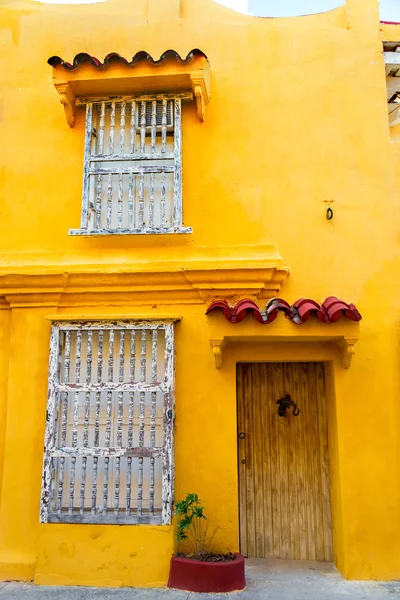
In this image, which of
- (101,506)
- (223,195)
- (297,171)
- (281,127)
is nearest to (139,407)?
(101,506)

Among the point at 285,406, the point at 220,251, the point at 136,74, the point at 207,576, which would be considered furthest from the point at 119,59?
the point at 207,576

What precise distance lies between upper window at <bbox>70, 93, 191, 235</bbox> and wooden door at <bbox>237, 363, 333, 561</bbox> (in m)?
2.16

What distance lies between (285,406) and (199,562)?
1.94m

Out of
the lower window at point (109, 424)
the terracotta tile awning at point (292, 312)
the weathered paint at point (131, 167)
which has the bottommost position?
the lower window at point (109, 424)

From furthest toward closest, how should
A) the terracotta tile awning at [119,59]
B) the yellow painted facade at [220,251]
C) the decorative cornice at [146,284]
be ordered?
the terracotta tile awning at [119,59], the decorative cornice at [146,284], the yellow painted facade at [220,251]

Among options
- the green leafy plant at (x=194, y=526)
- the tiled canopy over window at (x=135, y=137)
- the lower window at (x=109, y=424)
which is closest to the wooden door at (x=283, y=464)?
the green leafy plant at (x=194, y=526)

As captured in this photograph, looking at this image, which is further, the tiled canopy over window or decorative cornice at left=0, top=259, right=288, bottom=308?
the tiled canopy over window

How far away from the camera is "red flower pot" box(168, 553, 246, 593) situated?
4836mm

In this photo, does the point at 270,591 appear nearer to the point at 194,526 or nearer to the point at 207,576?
the point at 207,576

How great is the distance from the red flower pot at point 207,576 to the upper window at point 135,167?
11.3 feet

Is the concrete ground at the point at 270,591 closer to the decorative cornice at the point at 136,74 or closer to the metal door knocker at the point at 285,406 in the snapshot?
the metal door knocker at the point at 285,406

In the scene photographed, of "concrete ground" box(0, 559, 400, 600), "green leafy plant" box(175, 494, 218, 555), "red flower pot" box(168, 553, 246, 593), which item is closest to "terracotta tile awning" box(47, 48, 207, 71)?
"green leafy plant" box(175, 494, 218, 555)

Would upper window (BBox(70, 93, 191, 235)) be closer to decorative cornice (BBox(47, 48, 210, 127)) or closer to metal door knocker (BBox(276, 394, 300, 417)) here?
decorative cornice (BBox(47, 48, 210, 127))

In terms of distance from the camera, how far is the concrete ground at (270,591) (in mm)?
4785
